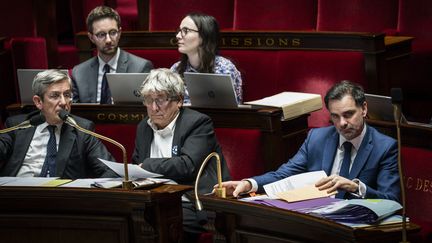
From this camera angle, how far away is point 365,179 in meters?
1.85

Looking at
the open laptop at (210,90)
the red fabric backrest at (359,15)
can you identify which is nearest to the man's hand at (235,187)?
the open laptop at (210,90)

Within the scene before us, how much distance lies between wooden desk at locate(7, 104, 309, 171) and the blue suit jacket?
9.3 inches

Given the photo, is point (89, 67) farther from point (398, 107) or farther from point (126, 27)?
point (398, 107)

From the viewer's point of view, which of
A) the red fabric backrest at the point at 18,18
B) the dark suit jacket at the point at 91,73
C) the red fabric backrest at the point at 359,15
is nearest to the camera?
the dark suit jacket at the point at 91,73

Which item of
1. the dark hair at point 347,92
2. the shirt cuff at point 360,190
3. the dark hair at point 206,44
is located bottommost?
the shirt cuff at point 360,190

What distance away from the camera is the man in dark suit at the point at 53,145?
7.06 ft

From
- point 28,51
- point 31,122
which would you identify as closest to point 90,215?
point 31,122

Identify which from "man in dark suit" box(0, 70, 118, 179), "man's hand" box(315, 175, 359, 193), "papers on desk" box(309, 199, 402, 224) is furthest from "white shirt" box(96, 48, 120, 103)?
"papers on desk" box(309, 199, 402, 224)

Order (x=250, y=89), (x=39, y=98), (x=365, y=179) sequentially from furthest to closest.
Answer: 1. (x=250, y=89)
2. (x=39, y=98)
3. (x=365, y=179)

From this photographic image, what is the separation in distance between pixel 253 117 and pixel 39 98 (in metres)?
0.51

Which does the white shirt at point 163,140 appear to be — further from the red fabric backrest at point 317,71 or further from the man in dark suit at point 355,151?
the red fabric backrest at point 317,71

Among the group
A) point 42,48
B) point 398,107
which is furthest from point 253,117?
point 42,48

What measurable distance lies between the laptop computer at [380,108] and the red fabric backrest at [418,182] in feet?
0.31

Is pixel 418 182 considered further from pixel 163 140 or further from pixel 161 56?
pixel 161 56
